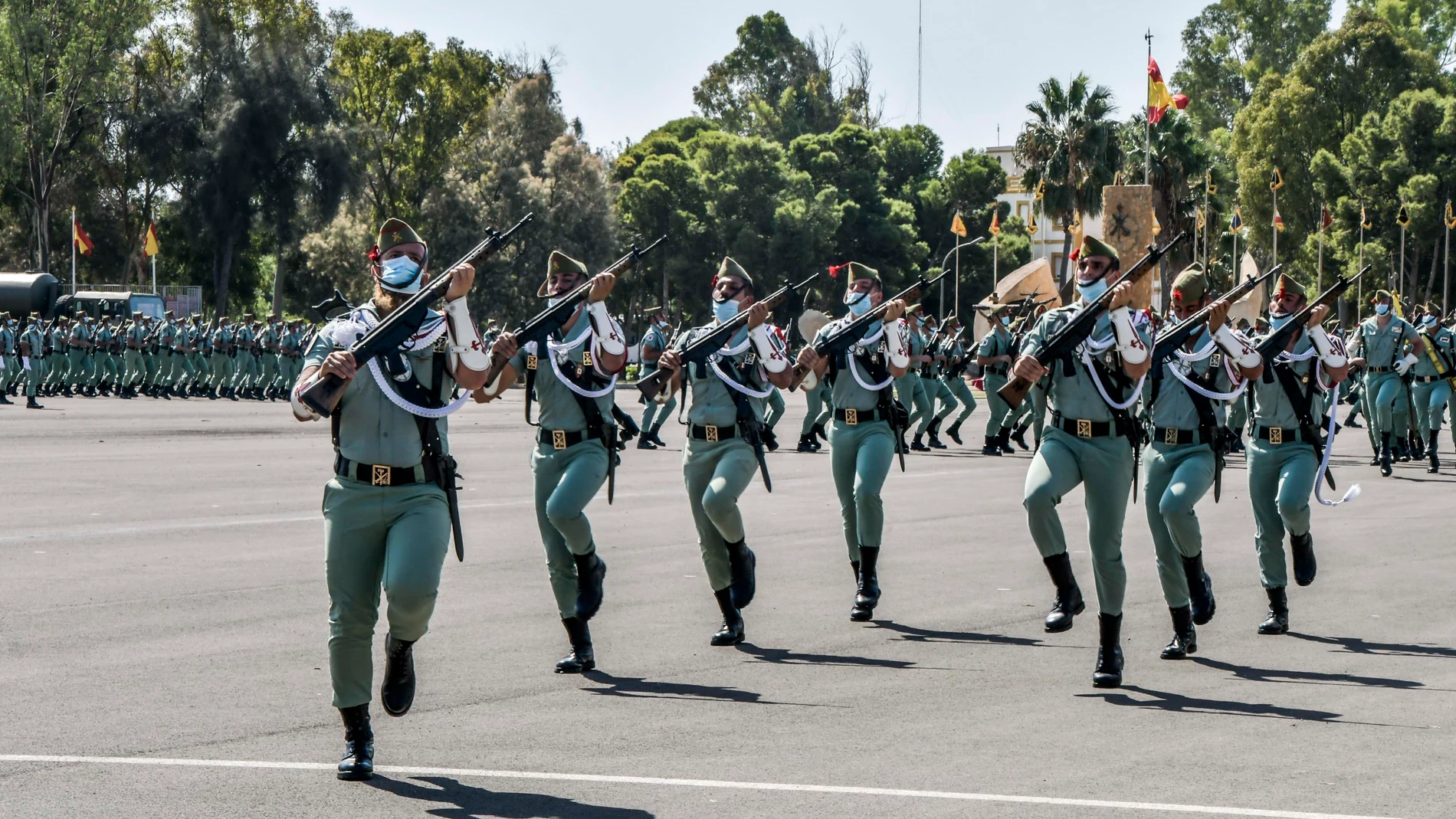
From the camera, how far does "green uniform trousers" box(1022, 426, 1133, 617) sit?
8.62 meters

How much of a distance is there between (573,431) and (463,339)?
2462 millimetres

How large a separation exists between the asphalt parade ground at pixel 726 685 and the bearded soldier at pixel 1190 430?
54cm

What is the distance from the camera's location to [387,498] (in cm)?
666

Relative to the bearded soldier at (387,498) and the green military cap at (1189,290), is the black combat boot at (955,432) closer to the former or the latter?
the green military cap at (1189,290)

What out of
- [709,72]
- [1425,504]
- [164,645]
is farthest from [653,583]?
[709,72]

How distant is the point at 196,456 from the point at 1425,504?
14.7 meters

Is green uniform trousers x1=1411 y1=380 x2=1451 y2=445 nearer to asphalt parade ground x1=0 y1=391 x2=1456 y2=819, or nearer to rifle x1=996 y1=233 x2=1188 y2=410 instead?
asphalt parade ground x1=0 y1=391 x2=1456 y2=819

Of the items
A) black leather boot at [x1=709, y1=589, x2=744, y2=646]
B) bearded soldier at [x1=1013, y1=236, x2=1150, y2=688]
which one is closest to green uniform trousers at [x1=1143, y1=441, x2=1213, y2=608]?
bearded soldier at [x1=1013, y1=236, x2=1150, y2=688]

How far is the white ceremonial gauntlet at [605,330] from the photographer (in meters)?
9.30

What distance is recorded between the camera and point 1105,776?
254 inches

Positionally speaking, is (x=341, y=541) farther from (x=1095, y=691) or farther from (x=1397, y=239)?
(x=1397, y=239)

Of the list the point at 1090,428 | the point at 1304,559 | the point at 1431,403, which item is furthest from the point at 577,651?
the point at 1431,403

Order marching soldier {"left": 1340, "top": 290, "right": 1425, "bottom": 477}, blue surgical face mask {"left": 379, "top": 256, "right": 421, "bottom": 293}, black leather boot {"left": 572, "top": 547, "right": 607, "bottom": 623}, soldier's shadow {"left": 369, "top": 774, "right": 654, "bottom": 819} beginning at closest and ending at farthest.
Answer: soldier's shadow {"left": 369, "top": 774, "right": 654, "bottom": 819}, blue surgical face mask {"left": 379, "top": 256, "right": 421, "bottom": 293}, black leather boot {"left": 572, "top": 547, "right": 607, "bottom": 623}, marching soldier {"left": 1340, "top": 290, "right": 1425, "bottom": 477}

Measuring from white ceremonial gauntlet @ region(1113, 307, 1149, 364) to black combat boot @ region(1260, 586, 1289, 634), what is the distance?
7.02 ft
